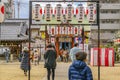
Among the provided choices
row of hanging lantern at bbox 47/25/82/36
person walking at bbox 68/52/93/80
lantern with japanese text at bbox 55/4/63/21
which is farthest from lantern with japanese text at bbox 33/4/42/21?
row of hanging lantern at bbox 47/25/82/36

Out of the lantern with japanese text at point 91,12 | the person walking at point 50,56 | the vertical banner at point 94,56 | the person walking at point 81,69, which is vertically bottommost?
the vertical banner at point 94,56

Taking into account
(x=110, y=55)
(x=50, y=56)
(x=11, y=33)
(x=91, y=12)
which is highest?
(x=91, y=12)

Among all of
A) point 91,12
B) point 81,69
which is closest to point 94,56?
point 91,12

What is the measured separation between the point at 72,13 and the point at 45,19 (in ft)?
5.11

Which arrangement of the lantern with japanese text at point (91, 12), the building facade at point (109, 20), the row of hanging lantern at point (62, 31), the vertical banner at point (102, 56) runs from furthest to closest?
1. the building facade at point (109, 20)
2. the row of hanging lantern at point (62, 31)
3. the vertical banner at point (102, 56)
4. the lantern with japanese text at point (91, 12)

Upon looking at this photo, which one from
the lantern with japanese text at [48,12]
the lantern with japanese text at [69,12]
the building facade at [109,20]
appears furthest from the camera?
the building facade at [109,20]

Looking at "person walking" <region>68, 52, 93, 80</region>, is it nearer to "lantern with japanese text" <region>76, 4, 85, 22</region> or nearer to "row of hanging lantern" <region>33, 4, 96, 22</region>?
"row of hanging lantern" <region>33, 4, 96, 22</region>

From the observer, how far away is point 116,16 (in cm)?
10500

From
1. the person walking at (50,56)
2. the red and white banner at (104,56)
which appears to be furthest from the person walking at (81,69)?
the red and white banner at (104,56)

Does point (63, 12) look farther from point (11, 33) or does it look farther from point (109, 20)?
point (109, 20)

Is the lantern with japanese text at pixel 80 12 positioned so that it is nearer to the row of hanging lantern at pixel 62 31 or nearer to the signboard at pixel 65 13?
the signboard at pixel 65 13

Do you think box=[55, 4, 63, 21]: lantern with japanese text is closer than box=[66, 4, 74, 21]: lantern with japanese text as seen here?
Yes

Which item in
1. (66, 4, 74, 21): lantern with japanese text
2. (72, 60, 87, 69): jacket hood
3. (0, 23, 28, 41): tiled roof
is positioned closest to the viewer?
(72, 60, 87, 69): jacket hood

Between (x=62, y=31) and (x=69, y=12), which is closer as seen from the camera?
(x=69, y=12)
